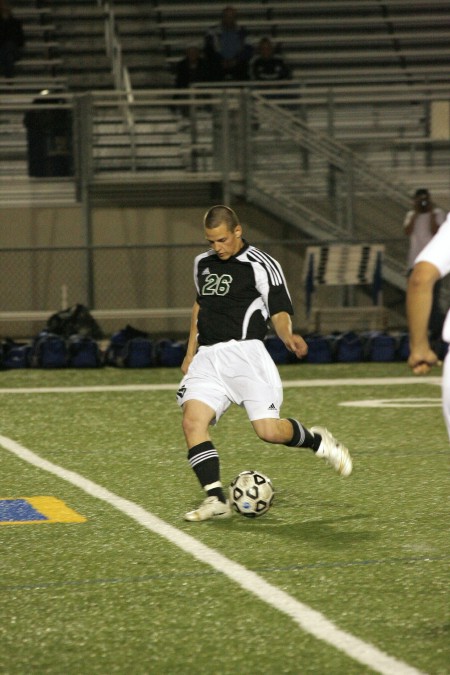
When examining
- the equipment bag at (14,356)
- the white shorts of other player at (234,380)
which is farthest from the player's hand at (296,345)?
the equipment bag at (14,356)

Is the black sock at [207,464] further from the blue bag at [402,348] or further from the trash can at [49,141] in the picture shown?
the trash can at [49,141]

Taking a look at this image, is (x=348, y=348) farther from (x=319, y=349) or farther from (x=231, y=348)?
(x=231, y=348)

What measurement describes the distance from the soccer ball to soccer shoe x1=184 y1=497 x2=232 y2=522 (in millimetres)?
80

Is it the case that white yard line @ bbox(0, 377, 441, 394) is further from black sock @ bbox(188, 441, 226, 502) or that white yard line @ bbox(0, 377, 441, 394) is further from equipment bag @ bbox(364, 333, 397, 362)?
black sock @ bbox(188, 441, 226, 502)

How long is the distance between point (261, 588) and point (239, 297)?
6.90ft

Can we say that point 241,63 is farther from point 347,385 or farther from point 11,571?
point 11,571

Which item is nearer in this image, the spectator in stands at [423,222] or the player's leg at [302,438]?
the player's leg at [302,438]

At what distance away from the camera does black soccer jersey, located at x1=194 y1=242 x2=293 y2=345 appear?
714cm

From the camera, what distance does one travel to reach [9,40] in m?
21.4

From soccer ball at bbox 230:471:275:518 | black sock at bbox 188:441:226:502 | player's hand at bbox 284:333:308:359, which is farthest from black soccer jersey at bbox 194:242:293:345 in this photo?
soccer ball at bbox 230:471:275:518

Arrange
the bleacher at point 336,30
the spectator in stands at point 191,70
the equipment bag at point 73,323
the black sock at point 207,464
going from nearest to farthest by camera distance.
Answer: the black sock at point 207,464 → the equipment bag at point 73,323 → the spectator in stands at point 191,70 → the bleacher at point 336,30

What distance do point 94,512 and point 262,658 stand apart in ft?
9.28

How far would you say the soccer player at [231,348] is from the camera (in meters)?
6.90

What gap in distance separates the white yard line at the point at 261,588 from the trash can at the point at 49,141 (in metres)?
10.6
